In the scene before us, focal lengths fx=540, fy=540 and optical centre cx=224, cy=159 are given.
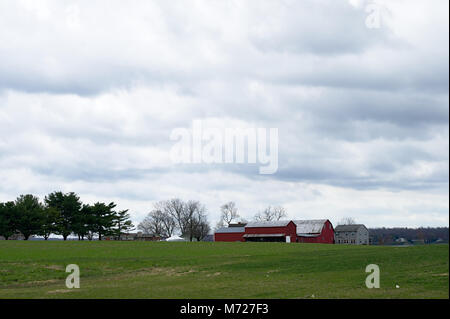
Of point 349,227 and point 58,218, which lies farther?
point 349,227

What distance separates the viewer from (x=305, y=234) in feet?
479

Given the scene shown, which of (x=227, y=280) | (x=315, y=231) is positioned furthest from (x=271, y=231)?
(x=227, y=280)

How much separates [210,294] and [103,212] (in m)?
115

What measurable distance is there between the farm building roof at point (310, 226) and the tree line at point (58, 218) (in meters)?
46.2

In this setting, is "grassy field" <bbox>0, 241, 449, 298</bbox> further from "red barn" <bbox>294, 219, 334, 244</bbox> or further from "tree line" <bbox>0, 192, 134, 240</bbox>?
"red barn" <bbox>294, 219, 334, 244</bbox>

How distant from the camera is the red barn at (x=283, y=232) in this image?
139250mm

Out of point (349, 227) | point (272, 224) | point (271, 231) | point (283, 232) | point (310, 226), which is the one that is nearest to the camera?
point (283, 232)

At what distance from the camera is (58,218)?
12600 centimetres

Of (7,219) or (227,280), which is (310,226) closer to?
(7,219)

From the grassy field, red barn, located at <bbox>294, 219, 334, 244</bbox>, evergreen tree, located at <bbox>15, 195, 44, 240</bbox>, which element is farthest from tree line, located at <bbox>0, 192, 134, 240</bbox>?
the grassy field

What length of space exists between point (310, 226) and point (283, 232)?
13.7 m

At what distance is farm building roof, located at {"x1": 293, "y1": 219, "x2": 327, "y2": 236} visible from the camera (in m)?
147
